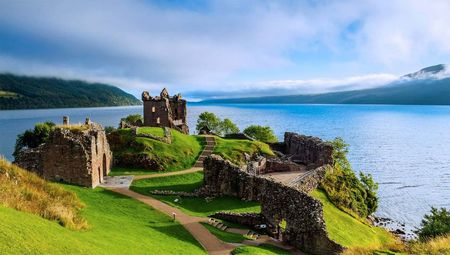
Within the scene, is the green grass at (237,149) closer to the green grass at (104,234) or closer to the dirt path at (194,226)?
the dirt path at (194,226)

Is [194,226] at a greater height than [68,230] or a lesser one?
lesser

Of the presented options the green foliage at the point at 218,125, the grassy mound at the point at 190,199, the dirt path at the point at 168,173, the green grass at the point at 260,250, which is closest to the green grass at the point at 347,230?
the green grass at the point at 260,250

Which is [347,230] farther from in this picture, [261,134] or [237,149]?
[261,134]

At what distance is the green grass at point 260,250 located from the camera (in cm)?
2239

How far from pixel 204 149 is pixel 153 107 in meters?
30.0

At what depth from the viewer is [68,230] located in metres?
15.4

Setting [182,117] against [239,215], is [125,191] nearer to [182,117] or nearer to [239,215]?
[239,215]

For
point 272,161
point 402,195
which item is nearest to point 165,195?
point 272,161

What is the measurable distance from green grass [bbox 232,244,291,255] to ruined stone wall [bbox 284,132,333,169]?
26595 mm

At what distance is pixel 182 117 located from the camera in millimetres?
89375

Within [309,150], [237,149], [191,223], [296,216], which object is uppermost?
[237,149]

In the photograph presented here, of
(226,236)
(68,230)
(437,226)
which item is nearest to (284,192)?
(226,236)

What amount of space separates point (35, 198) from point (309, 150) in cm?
4612

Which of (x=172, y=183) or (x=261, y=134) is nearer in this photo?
(x=172, y=183)
